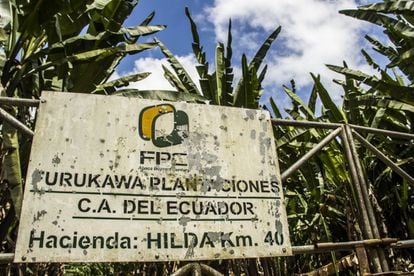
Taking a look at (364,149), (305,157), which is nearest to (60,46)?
(305,157)

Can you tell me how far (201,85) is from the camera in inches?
216

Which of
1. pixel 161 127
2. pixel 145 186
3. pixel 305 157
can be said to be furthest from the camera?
pixel 305 157

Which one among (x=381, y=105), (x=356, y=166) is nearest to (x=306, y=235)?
(x=381, y=105)

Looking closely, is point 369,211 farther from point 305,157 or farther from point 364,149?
point 364,149

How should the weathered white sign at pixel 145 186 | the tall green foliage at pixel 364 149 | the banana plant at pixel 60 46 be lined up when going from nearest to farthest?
1. the weathered white sign at pixel 145 186
2. the banana plant at pixel 60 46
3. the tall green foliage at pixel 364 149

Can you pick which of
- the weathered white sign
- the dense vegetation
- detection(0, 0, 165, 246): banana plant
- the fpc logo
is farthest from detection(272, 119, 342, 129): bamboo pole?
detection(0, 0, 165, 246): banana plant

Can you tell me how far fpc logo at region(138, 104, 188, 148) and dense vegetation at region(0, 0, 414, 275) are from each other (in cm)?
153

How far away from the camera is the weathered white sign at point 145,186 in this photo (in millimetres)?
1788

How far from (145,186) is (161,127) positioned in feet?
1.33

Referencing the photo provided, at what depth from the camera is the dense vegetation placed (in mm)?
4136

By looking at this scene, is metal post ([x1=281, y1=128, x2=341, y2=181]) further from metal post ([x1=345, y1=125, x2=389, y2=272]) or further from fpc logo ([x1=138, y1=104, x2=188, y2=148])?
fpc logo ([x1=138, y1=104, x2=188, y2=148])

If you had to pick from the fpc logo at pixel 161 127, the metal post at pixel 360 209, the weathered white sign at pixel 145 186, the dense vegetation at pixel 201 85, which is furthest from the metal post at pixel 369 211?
the dense vegetation at pixel 201 85

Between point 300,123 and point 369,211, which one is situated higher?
point 300,123

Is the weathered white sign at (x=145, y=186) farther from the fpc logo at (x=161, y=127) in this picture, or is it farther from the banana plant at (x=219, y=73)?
the banana plant at (x=219, y=73)
